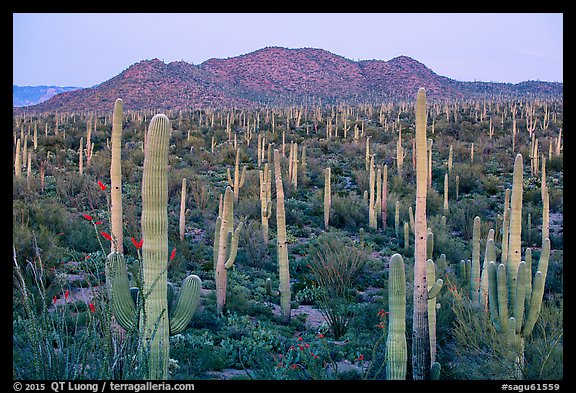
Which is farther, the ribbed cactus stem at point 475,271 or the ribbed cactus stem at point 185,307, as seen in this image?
the ribbed cactus stem at point 475,271

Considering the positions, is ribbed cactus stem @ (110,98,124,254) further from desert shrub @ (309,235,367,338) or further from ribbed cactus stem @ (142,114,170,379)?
desert shrub @ (309,235,367,338)

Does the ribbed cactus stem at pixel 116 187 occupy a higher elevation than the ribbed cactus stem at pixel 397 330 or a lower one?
higher

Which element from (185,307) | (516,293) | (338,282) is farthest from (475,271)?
(185,307)

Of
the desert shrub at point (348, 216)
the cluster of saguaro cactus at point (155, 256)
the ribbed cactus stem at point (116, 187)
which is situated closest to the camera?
the cluster of saguaro cactus at point (155, 256)

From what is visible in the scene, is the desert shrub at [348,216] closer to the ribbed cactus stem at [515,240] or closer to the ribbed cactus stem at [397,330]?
the ribbed cactus stem at [515,240]

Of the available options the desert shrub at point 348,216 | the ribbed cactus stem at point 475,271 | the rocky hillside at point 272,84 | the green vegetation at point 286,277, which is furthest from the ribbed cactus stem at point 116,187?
the rocky hillside at point 272,84

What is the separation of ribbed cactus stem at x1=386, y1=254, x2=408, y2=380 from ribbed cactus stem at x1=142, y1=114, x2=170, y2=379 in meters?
Result: 2.01

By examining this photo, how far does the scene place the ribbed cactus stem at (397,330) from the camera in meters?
4.85

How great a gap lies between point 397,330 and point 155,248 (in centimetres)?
229

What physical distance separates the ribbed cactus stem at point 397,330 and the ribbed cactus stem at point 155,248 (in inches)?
78.9

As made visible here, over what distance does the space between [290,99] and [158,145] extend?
77.5 metres
